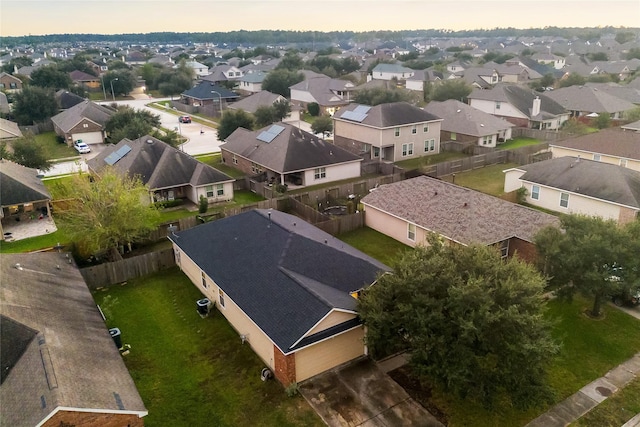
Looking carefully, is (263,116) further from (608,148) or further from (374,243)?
(608,148)

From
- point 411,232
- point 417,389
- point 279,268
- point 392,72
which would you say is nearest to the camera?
point 417,389

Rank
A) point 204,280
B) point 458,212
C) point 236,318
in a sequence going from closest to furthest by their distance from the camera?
point 236,318
point 204,280
point 458,212

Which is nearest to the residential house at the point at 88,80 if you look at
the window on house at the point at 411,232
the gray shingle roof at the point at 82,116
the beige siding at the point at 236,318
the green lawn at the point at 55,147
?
the green lawn at the point at 55,147

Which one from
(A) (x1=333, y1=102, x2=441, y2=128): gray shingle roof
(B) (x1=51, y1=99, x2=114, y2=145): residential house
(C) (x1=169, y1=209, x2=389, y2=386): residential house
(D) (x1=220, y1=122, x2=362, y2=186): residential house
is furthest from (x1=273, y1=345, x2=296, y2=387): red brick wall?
(B) (x1=51, y1=99, x2=114, y2=145): residential house

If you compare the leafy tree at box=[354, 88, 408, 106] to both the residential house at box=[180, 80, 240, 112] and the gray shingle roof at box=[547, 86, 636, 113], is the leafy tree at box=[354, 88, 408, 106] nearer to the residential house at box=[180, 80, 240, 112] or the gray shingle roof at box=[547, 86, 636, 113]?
the gray shingle roof at box=[547, 86, 636, 113]

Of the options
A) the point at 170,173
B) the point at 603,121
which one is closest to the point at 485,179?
the point at 603,121

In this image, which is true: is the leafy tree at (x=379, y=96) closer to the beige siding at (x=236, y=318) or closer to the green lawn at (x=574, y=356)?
the beige siding at (x=236, y=318)
